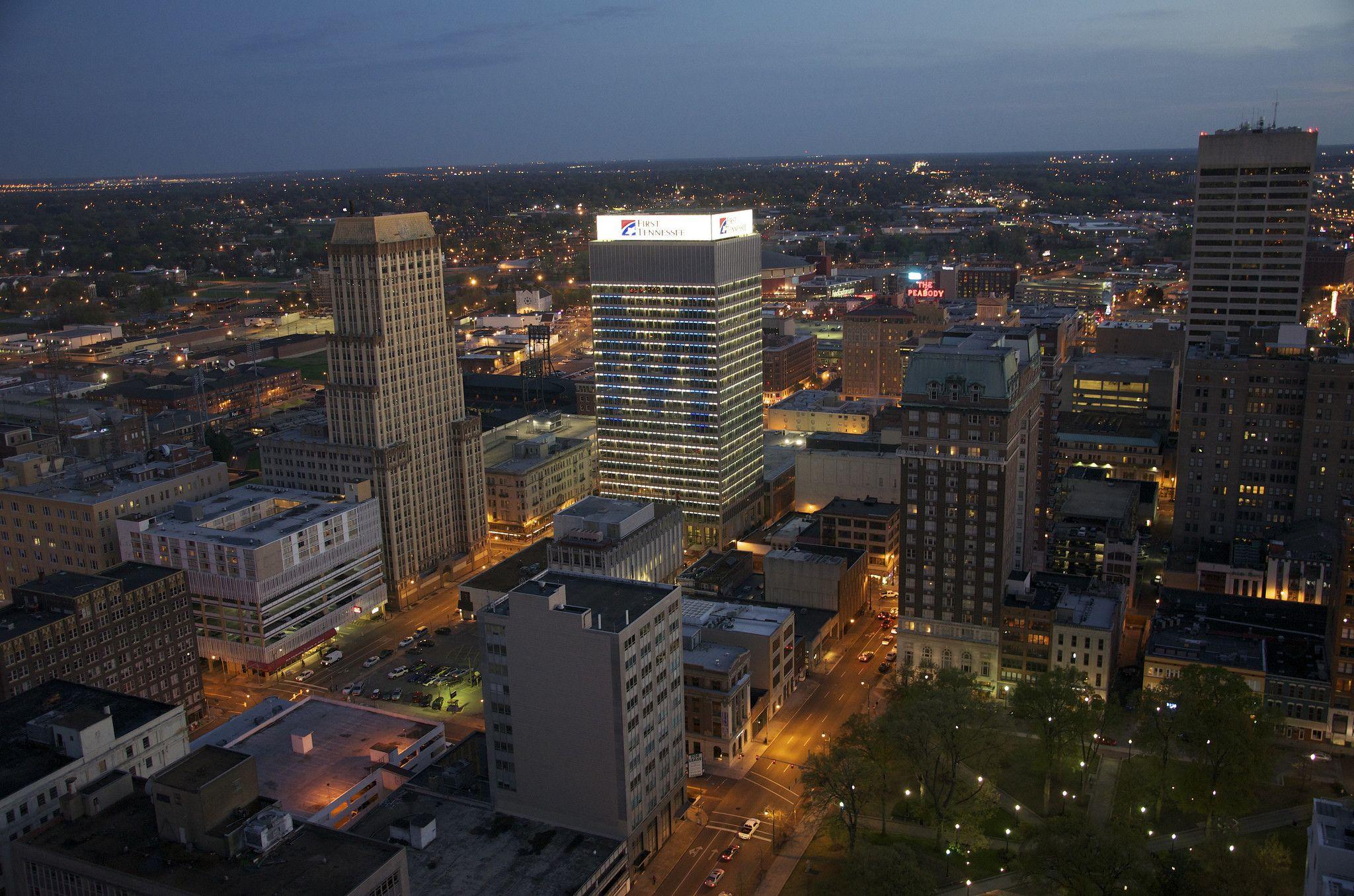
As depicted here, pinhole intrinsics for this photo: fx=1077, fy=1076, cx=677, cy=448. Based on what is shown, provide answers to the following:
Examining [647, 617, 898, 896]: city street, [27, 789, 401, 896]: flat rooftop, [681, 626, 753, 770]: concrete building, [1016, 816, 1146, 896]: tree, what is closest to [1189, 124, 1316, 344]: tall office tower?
[647, 617, 898, 896]: city street

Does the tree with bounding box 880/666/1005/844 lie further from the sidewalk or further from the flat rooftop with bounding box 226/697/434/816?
the flat rooftop with bounding box 226/697/434/816

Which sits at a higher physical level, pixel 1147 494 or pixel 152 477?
pixel 152 477

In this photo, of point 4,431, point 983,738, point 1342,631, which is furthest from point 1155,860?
point 4,431

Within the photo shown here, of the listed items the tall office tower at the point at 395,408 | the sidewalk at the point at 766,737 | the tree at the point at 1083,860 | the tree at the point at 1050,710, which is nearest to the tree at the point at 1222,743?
the tree at the point at 1050,710

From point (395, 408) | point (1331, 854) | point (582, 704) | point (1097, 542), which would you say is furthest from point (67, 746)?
point (1097, 542)

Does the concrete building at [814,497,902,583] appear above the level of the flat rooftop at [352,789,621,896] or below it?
above

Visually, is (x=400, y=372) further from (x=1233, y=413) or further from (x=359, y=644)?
(x=1233, y=413)
